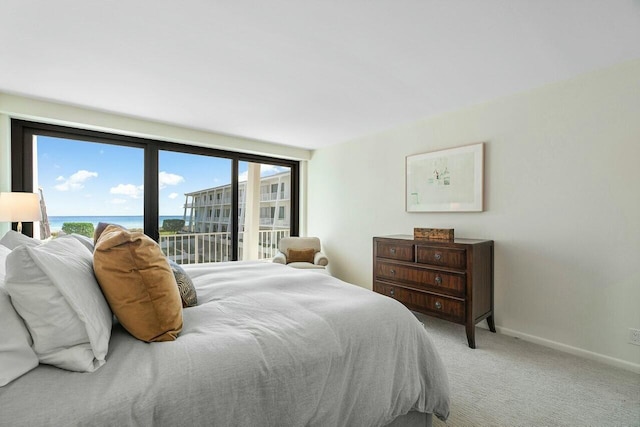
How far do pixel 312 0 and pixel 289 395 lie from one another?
1898 millimetres

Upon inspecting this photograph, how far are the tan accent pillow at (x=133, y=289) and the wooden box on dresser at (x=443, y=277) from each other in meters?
2.30

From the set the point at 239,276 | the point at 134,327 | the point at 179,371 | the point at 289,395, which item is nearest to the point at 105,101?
the point at 239,276

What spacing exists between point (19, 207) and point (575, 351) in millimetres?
4807

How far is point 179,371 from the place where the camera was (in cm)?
92

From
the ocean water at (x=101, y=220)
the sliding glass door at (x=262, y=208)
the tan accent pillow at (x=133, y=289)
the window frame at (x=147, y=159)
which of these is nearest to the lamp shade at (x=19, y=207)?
the window frame at (x=147, y=159)

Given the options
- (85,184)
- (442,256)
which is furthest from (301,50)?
(85,184)

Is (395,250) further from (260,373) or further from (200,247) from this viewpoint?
→ (200,247)

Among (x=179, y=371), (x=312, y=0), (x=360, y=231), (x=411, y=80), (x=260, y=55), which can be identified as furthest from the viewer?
(x=360, y=231)

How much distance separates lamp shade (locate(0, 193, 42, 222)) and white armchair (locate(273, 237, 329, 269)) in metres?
2.59

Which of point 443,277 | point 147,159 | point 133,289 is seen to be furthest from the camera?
point 147,159

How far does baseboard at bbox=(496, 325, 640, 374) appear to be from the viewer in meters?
2.17

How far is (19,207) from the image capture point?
2512 mm

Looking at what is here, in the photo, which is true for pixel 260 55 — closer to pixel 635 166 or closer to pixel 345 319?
pixel 345 319

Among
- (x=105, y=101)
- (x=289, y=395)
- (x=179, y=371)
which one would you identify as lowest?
(x=289, y=395)
